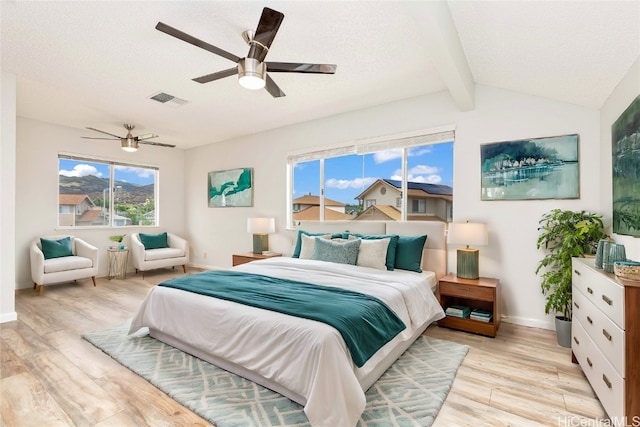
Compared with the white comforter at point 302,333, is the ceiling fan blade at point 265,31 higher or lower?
higher

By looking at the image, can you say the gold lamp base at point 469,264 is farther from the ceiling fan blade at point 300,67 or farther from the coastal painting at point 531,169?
the ceiling fan blade at point 300,67

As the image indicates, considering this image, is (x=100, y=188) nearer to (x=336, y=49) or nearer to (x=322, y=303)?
(x=336, y=49)

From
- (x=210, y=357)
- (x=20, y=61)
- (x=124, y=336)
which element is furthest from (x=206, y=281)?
(x=20, y=61)

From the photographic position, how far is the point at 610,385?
5.50 ft

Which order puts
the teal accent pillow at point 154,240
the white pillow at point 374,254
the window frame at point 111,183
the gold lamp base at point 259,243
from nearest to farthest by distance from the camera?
the white pillow at point 374,254, the gold lamp base at point 259,243, the window frame at point 111,183, the teal accent pillow at point 154,240

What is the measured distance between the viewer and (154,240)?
19.8 feet

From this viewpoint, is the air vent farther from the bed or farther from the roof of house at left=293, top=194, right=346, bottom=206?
the bed

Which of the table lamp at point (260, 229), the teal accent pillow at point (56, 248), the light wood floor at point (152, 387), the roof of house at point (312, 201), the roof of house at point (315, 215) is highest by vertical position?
the roof of house at point (312, 201)

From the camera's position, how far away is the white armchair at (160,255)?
5547 mm

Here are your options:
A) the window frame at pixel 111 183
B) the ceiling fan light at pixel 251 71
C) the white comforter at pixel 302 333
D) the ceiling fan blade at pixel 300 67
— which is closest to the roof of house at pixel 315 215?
the white comforter at pixel 302 333

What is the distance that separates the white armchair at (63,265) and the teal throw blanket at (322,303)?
9.63 feet

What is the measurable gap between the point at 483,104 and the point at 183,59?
3.27 m

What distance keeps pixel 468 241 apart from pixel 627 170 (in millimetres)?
1360

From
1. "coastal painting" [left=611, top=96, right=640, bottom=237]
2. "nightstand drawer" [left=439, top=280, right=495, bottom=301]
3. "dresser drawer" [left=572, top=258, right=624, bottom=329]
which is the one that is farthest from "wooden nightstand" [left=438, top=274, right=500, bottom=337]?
"coastal painting" [left=611, top=96, right=640, bottom=237]
